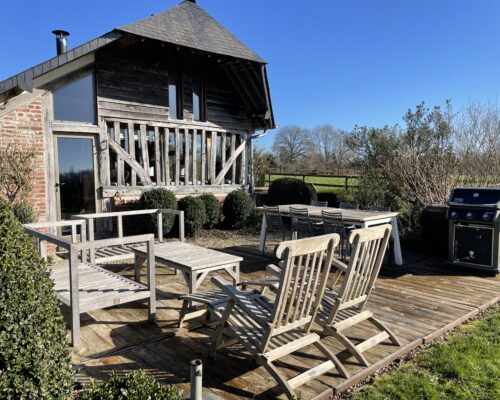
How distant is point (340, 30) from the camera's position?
14.6 m

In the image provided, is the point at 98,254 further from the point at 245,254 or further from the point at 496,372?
the point at 496,372

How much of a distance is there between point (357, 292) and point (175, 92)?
8.54 meters

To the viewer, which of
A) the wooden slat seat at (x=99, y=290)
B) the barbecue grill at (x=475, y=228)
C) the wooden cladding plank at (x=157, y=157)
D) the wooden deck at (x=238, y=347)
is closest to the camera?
the wooden deck at (x=238, y=347)

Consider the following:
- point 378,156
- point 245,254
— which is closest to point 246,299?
point 245,254

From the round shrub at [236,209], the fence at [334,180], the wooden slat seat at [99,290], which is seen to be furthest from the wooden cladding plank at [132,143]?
the fence at [334,180]

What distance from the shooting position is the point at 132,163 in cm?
949

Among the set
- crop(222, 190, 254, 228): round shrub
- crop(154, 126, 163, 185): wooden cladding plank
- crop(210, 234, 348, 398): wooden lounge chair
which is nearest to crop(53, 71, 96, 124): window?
crop(154, 126, 163, 185): wooden cladding plank

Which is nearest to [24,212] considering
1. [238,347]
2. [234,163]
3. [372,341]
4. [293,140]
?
[238,347]

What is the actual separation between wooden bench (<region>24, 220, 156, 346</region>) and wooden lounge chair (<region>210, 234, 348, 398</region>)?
1.14m

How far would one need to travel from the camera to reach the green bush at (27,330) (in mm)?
1888

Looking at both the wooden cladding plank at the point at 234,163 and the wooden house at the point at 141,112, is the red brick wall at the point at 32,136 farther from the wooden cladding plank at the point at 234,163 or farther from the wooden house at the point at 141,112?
the wooden cladding plank at the point at 234,163

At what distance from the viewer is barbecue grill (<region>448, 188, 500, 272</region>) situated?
6012 mm

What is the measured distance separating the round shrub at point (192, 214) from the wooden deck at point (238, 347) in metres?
3.65

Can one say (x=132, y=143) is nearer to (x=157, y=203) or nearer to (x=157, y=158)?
(x=157, y=158)
